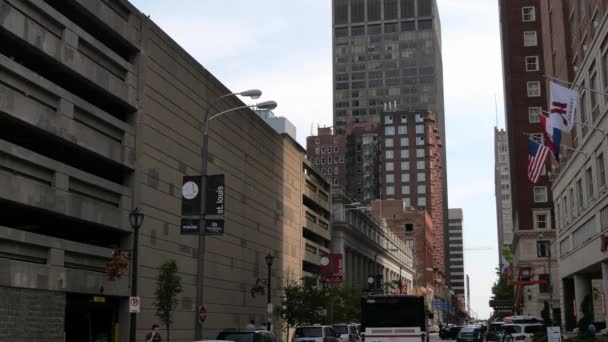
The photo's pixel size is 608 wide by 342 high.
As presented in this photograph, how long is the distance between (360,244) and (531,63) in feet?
115

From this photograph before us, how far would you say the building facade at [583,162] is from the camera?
143 feet

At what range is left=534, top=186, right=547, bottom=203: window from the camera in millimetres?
96125

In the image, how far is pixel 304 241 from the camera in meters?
81.1

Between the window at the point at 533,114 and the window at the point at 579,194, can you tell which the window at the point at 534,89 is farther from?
the window at the point at 579,194

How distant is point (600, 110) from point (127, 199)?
27.2 m

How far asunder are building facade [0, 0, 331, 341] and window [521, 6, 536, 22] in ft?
187

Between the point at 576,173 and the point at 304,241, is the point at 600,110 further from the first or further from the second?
the point at 304,241

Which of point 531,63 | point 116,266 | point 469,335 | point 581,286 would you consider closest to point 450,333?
point 469,335

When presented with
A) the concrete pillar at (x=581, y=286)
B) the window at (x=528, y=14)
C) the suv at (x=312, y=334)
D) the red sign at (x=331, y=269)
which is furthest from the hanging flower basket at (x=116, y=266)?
the window at (x=528, y=14)

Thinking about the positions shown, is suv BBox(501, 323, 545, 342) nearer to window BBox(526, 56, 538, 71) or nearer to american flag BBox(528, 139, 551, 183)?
american flag BBox(528, 139, 551, 183)

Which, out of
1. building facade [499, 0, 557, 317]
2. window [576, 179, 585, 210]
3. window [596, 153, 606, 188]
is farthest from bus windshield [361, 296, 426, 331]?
building facade [499, 0, 557, 317]

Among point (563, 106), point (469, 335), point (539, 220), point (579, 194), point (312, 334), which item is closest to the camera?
point (563, 106)

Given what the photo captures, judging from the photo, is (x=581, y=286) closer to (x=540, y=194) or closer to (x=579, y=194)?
(x=579, y=194)

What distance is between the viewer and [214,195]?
3014 centimetres
